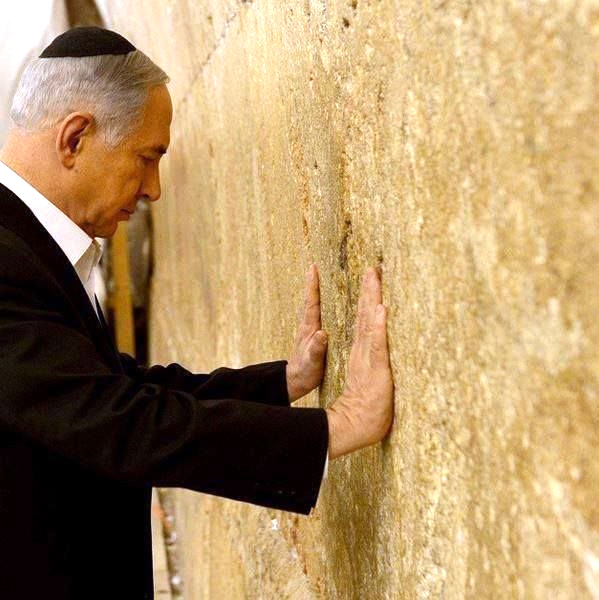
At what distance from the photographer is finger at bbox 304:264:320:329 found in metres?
1.84

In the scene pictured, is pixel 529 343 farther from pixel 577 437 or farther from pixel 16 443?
pixel 16 443

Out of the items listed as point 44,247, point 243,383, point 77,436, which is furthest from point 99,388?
point 243,383

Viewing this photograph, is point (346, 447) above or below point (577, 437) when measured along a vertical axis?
below

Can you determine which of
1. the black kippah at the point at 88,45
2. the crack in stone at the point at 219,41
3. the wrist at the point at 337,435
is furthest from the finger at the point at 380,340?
the crack in stone at the point at 219,41

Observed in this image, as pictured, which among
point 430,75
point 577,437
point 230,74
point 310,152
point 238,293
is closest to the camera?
point 577,437

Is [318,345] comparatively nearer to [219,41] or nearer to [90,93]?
[90,93]

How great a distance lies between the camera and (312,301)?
1847 millimetres

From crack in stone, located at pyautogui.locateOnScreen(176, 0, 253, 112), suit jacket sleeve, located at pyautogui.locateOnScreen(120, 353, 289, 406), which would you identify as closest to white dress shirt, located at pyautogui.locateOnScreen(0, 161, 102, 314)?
suit jacket sleeve, located at pyautogui.locateOnScreen(120, 353, 289, 406)

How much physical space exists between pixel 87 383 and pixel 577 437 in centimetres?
77

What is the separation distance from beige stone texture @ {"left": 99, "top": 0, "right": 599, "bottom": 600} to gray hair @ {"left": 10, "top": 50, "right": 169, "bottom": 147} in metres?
0.31

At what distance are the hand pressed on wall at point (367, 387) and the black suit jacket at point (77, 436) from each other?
0.03 m

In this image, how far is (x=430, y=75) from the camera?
3.51ft

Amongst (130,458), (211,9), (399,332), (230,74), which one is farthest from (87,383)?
(211,9)

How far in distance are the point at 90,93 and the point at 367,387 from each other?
685 millimetres
